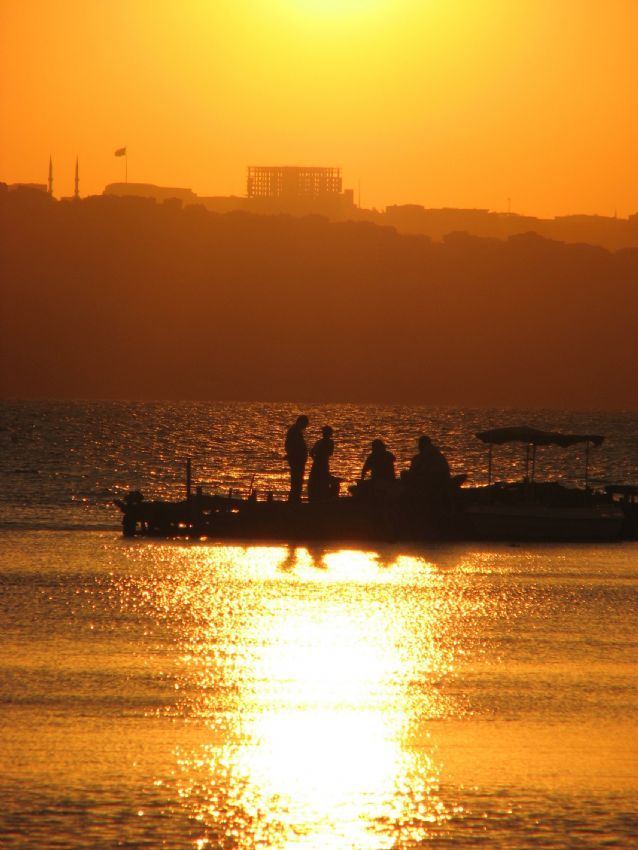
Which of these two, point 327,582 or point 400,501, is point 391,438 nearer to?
point 400,501

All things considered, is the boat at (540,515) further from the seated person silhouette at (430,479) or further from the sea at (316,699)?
the sea at (316,699)

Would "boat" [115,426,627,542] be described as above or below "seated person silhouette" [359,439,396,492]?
below

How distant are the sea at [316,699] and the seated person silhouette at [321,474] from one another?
2.69 metres

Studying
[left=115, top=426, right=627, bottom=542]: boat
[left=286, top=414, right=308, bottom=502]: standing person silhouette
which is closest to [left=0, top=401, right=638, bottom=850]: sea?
[left=115, top=426, right=627, bottom=542]: boat

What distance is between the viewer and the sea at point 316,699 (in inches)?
396

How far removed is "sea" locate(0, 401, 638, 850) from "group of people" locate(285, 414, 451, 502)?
200cm

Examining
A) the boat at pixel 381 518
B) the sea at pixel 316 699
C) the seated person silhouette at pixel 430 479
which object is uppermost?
the seated person silhouette at pixel 430 479

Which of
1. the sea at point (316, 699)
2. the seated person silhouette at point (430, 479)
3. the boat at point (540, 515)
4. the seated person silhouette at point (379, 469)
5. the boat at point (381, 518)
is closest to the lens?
the sea at point (316, 699)

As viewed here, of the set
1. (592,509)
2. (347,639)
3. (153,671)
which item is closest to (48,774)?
(153,671)

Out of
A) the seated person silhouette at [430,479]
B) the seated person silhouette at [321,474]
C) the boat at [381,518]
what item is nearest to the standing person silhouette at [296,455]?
the seated person silhouette at [321,474]

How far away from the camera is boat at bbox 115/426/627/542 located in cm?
2955

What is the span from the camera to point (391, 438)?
390 feet

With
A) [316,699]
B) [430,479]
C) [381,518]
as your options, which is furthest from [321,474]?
[316,699]

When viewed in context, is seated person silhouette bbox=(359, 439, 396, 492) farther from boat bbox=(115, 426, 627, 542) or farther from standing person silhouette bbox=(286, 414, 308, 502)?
standing person silhouette bbox=(286, 414, 308, 502)
